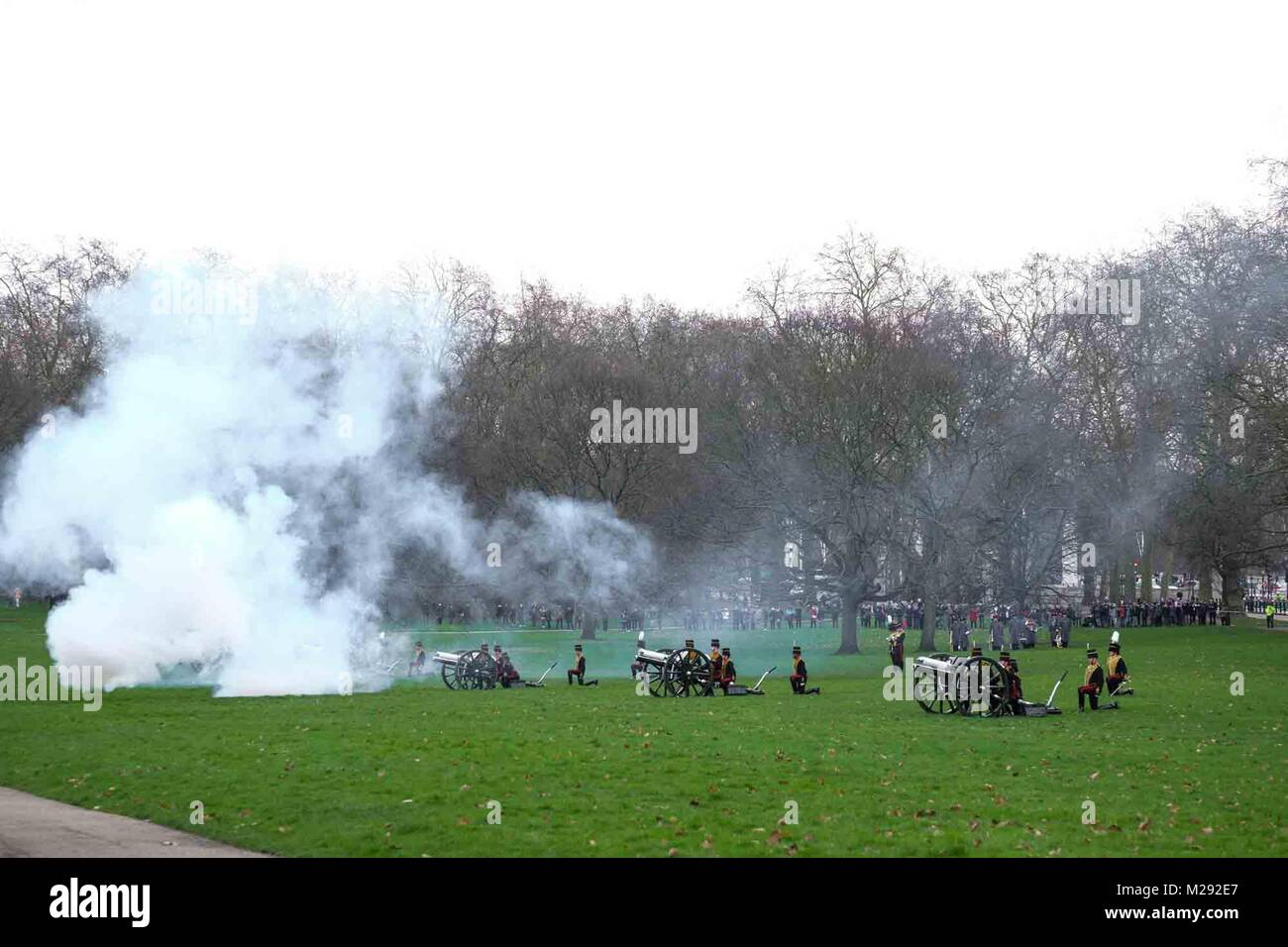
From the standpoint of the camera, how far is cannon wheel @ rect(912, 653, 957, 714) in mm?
26391

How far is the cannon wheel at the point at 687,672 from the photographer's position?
32.3 meters

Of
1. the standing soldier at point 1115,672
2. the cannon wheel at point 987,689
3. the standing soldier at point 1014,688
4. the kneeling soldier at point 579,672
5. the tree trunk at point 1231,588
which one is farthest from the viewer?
the tree trunk at point 1231,588

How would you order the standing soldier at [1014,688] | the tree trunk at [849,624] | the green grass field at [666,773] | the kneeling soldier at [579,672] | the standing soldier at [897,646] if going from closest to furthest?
the green grass field at [666,773], the standing soldier at [1014,688], the kneeling soldier at [579,672], the standing soldier at [897,646], the tree trunk at [849,624]

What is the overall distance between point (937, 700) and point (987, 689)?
1467 mm

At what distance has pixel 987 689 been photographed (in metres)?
25.8

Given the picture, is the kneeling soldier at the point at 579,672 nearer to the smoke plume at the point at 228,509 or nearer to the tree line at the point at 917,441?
the smoke plume at the point at 228,509

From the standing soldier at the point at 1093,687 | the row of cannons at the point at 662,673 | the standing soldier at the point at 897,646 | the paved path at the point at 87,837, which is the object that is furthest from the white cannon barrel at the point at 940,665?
the paved path at the point at 87,837

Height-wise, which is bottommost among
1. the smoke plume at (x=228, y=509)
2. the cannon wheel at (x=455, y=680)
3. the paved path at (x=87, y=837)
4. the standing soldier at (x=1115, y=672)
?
the cannon wheel at (x=455, y=680)

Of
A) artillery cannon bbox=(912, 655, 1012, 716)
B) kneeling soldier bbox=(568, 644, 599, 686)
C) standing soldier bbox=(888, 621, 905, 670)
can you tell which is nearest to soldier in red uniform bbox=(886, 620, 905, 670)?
standing soldier bbox=(888, 621, 905, 670)

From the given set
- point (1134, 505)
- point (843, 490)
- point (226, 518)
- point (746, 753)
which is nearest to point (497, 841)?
point (746, 753)

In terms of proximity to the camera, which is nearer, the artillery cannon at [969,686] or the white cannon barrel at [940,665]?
the artillery cannon at [969,686]

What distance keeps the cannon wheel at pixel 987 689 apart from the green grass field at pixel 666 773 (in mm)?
646
